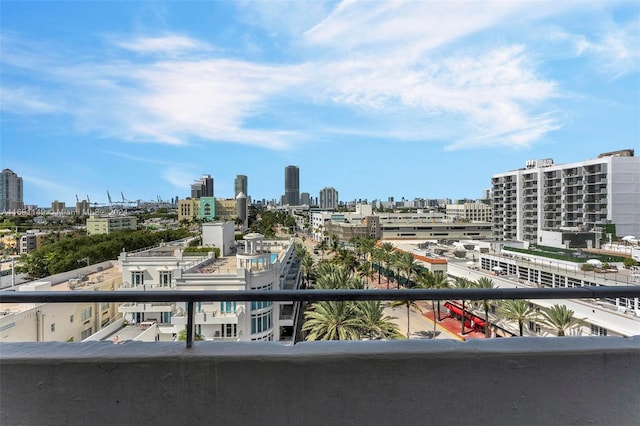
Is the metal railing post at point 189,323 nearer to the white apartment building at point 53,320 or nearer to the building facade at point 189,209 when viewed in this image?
the white apartment building at point 53,320

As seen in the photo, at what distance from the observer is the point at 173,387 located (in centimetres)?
154

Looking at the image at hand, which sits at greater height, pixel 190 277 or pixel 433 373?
pixel 433 373

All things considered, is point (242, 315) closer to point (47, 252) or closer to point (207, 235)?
point (207, 235)

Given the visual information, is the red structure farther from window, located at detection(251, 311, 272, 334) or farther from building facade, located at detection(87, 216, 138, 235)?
building facade, located at detection(87, 216, 138, 235)

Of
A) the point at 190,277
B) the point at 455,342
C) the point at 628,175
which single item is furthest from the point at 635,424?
the point at 628,175

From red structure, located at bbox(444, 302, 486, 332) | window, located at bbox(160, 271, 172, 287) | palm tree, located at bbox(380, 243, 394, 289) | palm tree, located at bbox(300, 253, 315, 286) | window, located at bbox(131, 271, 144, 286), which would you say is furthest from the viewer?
palm tree, located at bbox(300, 253, 315, 286)

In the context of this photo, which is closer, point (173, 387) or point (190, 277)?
point (173, 387)

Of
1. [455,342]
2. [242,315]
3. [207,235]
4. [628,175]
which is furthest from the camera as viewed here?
[628,175]

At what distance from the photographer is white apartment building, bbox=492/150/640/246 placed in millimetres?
38969

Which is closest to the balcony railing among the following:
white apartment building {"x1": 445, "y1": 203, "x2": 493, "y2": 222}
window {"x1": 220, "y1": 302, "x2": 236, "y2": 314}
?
window {"x1": 220, "y1": 302, "x2": 236, "y2": 314}

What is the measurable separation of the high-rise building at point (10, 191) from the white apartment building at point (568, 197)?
11619 cm

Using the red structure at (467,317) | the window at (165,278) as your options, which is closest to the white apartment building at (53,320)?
the window at (165,278)

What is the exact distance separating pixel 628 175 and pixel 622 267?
83.6 feet

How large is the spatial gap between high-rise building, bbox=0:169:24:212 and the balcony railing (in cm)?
12269
